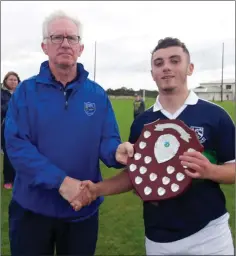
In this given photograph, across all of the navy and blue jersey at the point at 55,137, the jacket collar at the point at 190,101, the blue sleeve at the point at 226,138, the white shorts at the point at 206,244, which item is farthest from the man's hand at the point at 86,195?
the blue sleeve at the point at 226,138

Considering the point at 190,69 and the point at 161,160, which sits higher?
the point at 190,69

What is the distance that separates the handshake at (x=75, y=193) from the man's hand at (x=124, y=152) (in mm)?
263

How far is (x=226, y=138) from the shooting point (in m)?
2.18

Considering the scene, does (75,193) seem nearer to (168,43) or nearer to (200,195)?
(200,195)

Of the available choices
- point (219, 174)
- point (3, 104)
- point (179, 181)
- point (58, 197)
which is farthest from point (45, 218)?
point (3, 104)

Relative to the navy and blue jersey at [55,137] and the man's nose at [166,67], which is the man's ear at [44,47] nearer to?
the navy and blue jersey at [55,137]

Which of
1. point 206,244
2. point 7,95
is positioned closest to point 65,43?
point 206,244

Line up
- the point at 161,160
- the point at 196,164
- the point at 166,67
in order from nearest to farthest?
the point at 196,164 < the point at 161,160 < the point at 166,67

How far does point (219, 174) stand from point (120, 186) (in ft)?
1.99

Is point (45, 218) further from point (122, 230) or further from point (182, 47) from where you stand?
point (122, 230)

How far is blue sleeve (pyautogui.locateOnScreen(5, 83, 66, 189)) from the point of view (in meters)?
2.23

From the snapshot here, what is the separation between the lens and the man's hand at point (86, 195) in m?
2.25

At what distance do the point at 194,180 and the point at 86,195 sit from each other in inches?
24.8

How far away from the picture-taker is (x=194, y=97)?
2.30 meters
